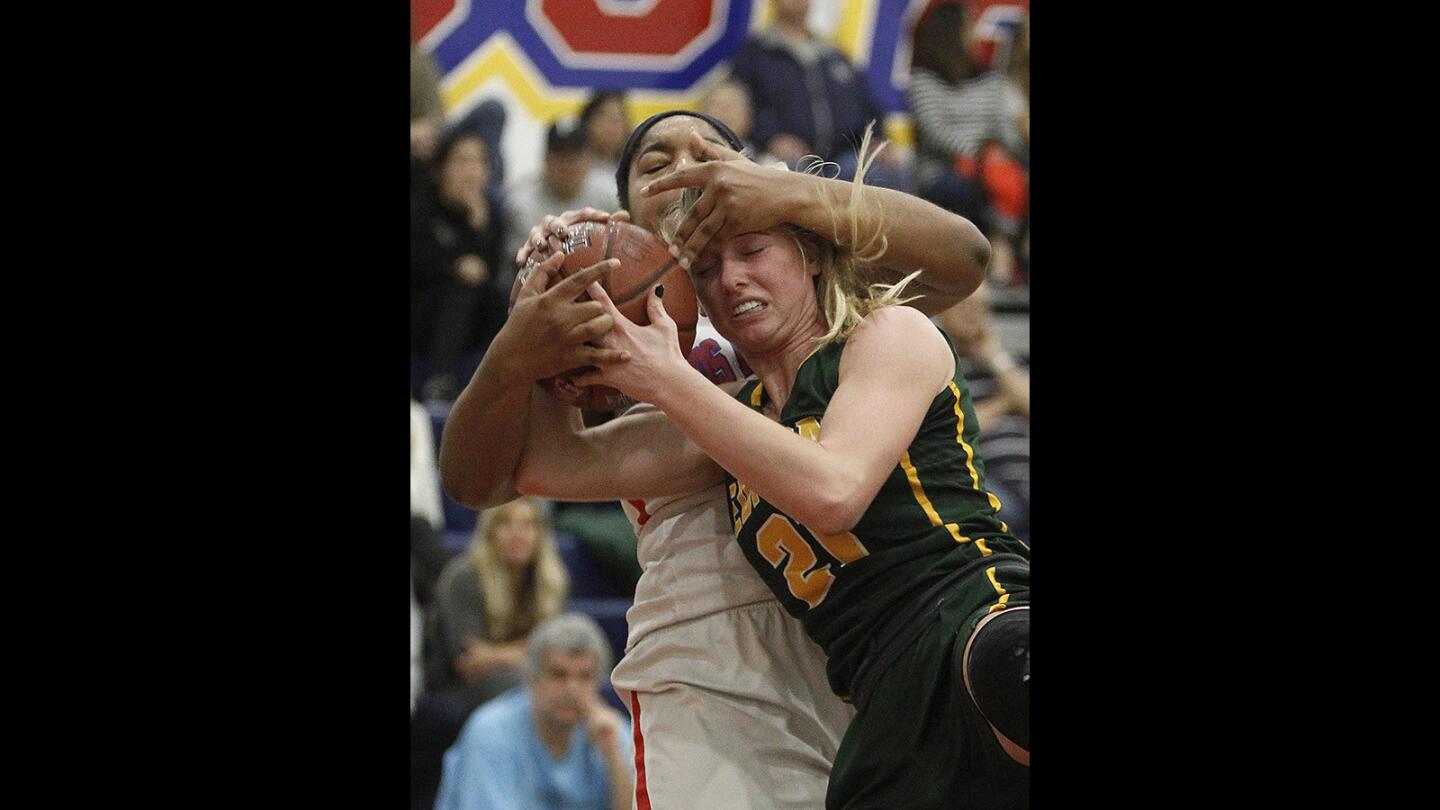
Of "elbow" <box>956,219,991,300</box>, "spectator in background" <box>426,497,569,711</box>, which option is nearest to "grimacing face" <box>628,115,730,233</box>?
"elbow" <box>956,219,991,300</box>

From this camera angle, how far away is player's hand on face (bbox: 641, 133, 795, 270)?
261 centimetres

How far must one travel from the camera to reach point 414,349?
12.9 ft

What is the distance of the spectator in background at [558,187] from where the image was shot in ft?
11.6

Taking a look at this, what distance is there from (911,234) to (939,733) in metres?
0.91

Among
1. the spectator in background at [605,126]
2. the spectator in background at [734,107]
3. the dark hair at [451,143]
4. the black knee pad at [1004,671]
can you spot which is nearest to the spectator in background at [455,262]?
the dark hair at [451,143]

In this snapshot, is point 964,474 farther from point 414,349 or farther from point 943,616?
point 414,349

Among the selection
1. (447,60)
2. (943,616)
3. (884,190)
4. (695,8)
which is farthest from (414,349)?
(943,616)

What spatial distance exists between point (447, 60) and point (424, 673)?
5.15 feet

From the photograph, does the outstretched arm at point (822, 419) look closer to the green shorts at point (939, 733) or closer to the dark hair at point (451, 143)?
the green shorts at point (939, 733)

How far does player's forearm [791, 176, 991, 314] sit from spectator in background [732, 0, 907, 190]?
63 centimetres

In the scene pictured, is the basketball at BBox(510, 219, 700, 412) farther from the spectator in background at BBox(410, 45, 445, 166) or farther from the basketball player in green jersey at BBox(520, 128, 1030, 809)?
the spectator in background at BBox(410, 45, 445, 166)

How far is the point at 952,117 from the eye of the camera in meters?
3.55

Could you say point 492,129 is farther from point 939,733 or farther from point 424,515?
point 939,733

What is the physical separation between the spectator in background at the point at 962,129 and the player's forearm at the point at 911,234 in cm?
76
